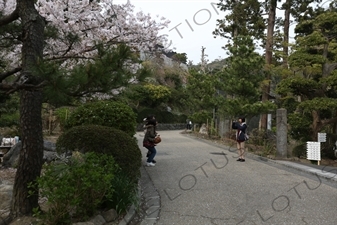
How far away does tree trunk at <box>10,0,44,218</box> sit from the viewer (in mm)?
3711

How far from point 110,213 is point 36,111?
1686mm

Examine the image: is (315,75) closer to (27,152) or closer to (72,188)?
(72,188)

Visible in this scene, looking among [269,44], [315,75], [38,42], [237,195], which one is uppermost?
[269,44]

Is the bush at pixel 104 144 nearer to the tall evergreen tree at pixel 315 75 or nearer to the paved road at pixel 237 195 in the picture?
the paved road at pixel 237 195

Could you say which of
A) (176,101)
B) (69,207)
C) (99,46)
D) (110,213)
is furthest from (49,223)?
(176,101)

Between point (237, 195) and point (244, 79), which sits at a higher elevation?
point (244, 79)

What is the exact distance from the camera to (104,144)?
201 inches

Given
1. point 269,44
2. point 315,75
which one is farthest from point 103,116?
point 269,44

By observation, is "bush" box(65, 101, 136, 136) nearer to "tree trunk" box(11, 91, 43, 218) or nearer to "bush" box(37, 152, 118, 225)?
"bush" box(37, 152, 118, 225)

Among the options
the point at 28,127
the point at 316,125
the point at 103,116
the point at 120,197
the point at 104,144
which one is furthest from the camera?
the point at 316,125

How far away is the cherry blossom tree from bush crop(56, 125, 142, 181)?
1.21m

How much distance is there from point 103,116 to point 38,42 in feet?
11.8

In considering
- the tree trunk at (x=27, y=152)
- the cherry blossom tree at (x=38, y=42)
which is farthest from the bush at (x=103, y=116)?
the tree trunk at (x=27, y=152)

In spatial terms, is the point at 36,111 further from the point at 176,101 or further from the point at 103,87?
the point at 176,101
